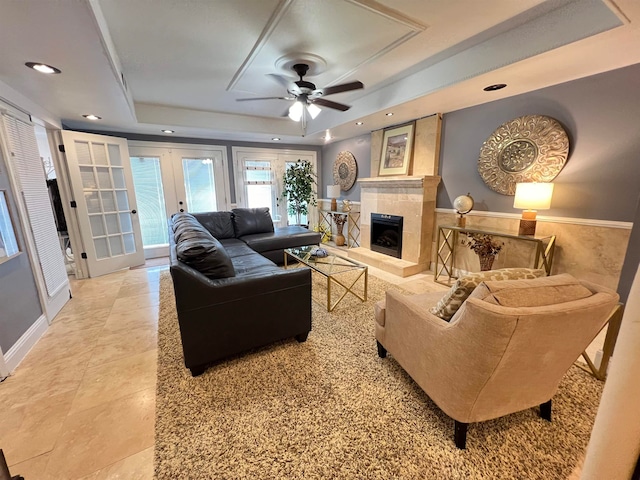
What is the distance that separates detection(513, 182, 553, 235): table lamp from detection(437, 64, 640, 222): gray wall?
0.88ft

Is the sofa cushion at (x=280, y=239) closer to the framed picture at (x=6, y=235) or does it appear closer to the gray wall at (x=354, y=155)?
the gray wall at (x=354, y=155)

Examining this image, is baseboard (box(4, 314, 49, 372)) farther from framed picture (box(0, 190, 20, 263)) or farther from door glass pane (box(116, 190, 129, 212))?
door glass pane (box(116, 190, 129, 212))

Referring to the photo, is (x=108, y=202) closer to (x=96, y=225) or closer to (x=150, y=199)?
(x=96, y=225)

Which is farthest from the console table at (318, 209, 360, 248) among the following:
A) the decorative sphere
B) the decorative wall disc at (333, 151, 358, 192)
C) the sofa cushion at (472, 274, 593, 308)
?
the sofa cushion at (472, 274, 593, 308)

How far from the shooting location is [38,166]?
2.79 m

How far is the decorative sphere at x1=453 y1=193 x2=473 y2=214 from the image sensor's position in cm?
323

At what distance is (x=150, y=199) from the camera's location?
15.6 ft

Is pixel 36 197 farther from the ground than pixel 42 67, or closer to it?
closer to it

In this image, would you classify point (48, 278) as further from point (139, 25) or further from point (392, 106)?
point (392, 106)

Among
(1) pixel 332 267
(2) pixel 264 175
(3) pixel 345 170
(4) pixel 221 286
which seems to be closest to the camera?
(4) pixel 221 286

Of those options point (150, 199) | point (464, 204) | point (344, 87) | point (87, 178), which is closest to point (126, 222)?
point (150, 199)

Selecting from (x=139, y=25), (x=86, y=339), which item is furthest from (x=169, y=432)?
(x=139, y=25)

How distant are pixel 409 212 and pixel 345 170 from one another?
2.07 metres

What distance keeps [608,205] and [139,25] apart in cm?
419
